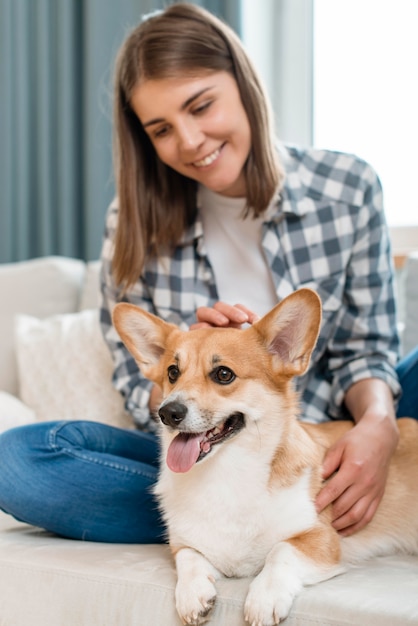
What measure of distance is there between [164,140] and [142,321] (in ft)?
1.63

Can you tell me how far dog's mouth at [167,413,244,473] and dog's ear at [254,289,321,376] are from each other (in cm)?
16

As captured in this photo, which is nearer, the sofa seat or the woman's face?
the sofa seat

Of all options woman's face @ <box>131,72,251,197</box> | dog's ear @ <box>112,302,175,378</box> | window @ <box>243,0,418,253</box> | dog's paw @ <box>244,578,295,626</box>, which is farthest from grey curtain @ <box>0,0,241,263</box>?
dog's paw @ <box>244,578,295,626</box>

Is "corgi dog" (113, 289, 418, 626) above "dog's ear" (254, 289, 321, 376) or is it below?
below

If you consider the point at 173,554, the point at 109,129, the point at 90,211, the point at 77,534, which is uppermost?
the point at 109,129

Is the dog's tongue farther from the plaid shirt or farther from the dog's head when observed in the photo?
the plaid shirt

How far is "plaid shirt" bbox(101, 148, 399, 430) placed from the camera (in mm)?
1785

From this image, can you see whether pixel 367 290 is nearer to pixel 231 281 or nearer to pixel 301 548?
pixel 231 281

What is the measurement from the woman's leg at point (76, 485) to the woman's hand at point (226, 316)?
1.09ft

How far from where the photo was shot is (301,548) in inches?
47.2

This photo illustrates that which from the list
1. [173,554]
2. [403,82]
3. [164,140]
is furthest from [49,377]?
[403,82]

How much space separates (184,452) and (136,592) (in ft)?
0.77

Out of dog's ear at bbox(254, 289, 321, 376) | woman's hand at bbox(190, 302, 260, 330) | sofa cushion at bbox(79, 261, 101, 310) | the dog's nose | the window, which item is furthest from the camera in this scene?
the window

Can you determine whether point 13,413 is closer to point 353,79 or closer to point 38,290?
point 38,290
